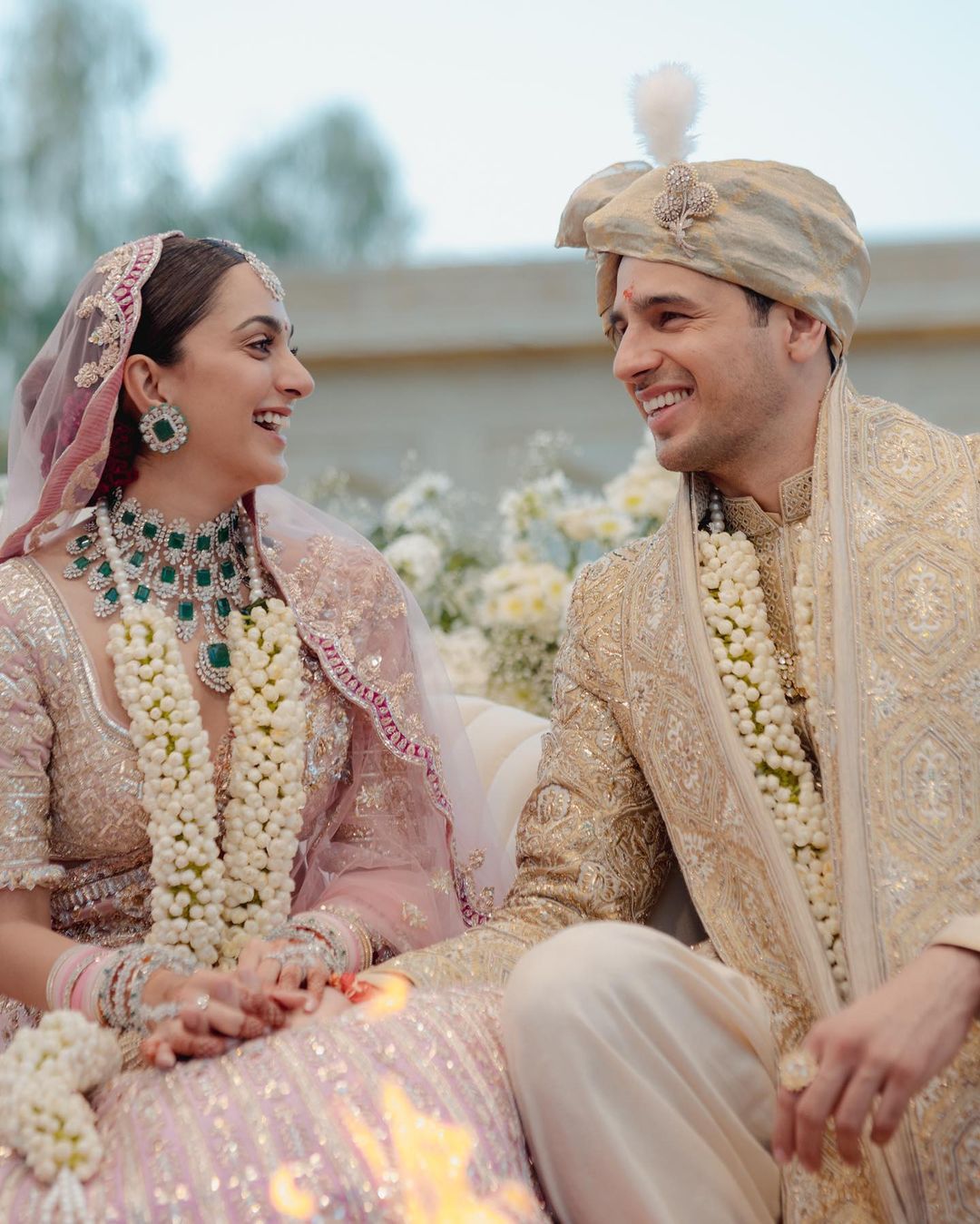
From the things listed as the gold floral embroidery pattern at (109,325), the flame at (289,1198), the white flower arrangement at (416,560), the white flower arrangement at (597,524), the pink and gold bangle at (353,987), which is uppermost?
the gold floral embroidery pattern at (109,325)

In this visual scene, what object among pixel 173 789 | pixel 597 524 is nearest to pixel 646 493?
pixel 597 524

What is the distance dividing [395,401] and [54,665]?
3.99 metres

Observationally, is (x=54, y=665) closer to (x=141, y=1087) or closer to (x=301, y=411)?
(x=141, y=1087)

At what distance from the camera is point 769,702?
205cm

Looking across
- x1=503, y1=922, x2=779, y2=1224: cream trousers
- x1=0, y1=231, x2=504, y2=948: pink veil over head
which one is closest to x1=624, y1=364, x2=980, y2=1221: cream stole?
x1=503, y1=922, x2=779, y2=1224: cream trousers

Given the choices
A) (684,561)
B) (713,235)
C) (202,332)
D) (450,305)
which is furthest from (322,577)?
(450,305)

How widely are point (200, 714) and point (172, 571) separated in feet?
0.78

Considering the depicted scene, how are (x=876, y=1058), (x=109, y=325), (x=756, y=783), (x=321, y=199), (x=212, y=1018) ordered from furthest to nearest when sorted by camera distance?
(x=321, y=199) < (x=109, y=325) < (x=756, y=783) < (x=212, y=1018) < (x=876, y=1058)

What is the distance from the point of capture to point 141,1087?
5.51 feet

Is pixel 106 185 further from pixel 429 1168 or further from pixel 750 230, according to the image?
pixel 429 1168

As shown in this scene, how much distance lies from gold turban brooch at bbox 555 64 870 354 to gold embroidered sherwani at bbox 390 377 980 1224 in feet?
0.63

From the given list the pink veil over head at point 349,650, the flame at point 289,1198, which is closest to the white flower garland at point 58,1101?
the flame at point 289,1198

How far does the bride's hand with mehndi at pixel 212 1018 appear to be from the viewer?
1.72 metres

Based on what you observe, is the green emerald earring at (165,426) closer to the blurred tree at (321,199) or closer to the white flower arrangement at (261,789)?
the white flower arrangement at (261,789)
